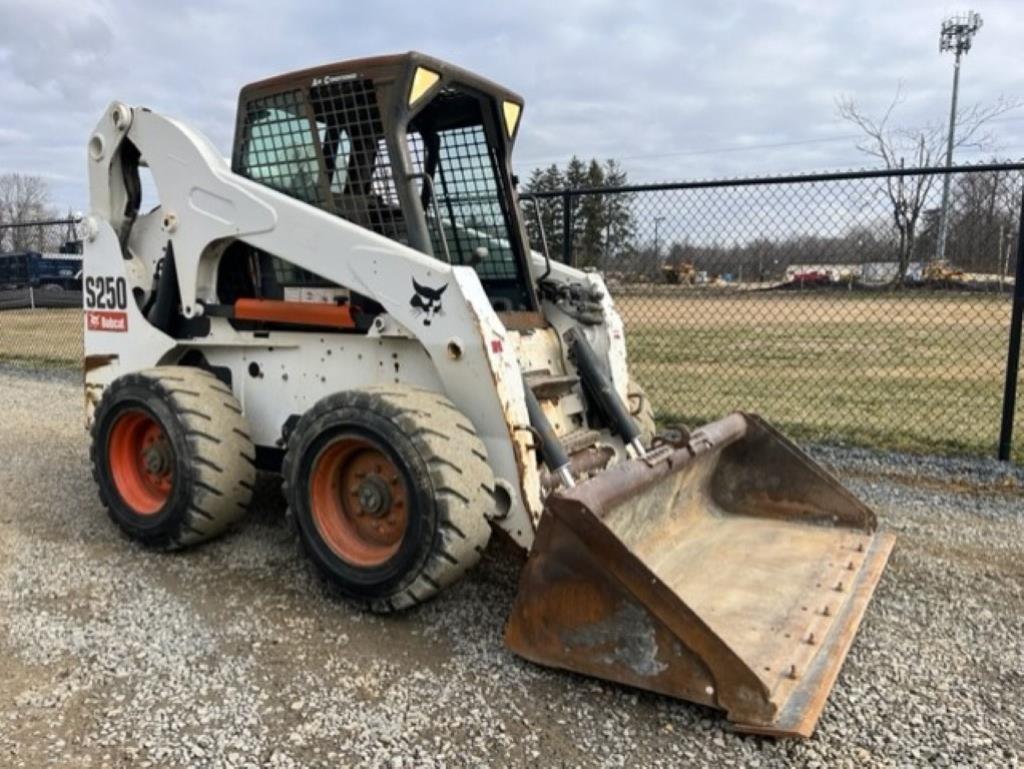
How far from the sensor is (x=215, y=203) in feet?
14.7

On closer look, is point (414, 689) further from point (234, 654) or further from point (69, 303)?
point (69, 303)

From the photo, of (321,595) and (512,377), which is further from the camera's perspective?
(321,595)

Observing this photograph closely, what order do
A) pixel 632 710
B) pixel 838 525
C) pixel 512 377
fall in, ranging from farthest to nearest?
pixel 838 525, pixel 512 377, pixel 632 710

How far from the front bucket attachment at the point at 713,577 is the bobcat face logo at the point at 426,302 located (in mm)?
1023

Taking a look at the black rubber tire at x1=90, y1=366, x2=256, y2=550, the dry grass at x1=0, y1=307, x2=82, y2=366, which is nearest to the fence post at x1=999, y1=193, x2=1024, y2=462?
the black rubber tire at x1=90, y1=366, x2=256, y2=550

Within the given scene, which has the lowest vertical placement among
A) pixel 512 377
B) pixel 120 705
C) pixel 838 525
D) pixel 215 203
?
pixel 120 705

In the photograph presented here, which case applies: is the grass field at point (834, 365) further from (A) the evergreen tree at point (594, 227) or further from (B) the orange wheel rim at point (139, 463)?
(B) the orange wheel rim at point (139, 463)

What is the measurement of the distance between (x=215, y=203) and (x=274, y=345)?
2.59ft

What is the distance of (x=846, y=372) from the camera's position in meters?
10.6

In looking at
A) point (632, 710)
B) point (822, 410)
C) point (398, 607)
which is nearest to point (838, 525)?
point (632, 710)

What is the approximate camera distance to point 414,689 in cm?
318

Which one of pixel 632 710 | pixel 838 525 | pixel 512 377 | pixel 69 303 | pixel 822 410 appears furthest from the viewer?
Result: pixel 69 303

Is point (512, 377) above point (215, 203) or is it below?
below

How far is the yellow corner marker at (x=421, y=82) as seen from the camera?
13.4ft
